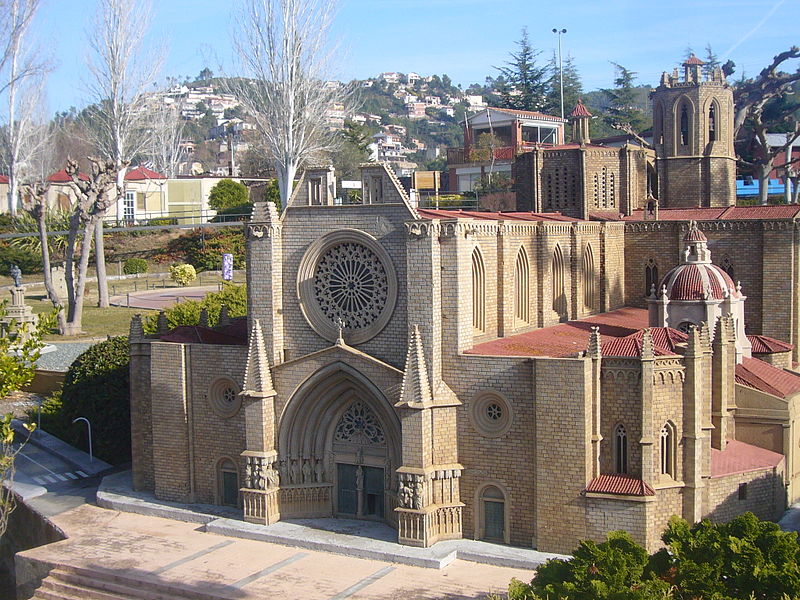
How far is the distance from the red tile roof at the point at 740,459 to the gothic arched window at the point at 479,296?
252 inches

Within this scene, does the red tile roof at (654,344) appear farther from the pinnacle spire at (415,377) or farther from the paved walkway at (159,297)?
the paved walkway at (159,297)

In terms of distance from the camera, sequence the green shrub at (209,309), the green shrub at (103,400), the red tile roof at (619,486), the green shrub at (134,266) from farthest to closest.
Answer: the green shrub at (134,266) < the green shrub at (209,309) < the green shrub at (103,400) < the red tile roof at (619,486)

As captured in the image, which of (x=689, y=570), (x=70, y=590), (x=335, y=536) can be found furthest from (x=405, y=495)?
(x=70, y=590)

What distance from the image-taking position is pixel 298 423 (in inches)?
996

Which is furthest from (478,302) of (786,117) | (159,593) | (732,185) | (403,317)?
(786,117)

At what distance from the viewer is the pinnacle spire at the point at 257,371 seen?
24.9 metres

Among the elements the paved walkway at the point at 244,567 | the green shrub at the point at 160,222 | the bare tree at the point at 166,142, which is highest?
the bare tree at the point at 166,142

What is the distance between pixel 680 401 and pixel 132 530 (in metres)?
13.6

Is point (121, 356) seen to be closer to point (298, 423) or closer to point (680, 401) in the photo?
point (298, 423)

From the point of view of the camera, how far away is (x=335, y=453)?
83.7ft

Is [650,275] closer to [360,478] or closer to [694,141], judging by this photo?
[694,141]

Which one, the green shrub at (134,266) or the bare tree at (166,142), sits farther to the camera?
the bare tree at (166,142)

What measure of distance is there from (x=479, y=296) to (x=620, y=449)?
16.7 ft

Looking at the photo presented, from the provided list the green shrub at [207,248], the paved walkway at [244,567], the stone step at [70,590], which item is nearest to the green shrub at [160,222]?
the green shrub at [207,248]
